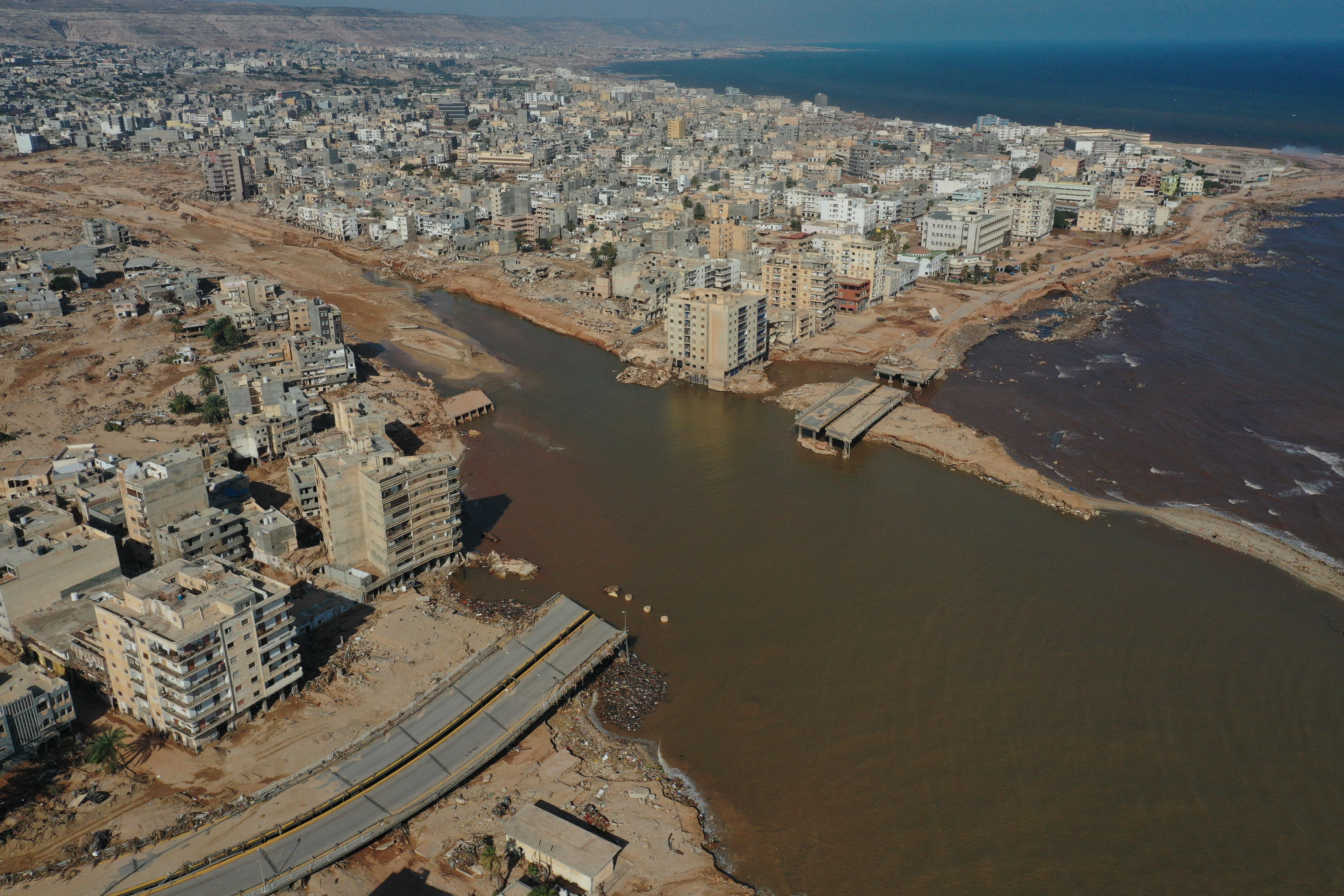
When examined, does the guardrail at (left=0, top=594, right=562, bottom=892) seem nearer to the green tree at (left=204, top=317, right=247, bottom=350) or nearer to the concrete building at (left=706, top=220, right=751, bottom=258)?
the green tree at (left=204, top=317, right=247, bottom=350)

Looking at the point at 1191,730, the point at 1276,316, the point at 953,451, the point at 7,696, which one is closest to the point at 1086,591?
the point at 1191,730

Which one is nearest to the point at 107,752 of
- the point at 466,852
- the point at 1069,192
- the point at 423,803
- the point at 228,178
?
the point at 423,803

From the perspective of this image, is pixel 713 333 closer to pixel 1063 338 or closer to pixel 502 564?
pixel 502 564

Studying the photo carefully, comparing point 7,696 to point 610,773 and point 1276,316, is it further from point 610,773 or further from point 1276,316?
point 1276,316

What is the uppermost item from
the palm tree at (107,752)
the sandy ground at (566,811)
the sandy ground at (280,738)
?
the palm tree at (107,752)

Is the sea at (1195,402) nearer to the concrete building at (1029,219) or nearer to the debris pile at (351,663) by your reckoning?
the concrete building at (1029,219)

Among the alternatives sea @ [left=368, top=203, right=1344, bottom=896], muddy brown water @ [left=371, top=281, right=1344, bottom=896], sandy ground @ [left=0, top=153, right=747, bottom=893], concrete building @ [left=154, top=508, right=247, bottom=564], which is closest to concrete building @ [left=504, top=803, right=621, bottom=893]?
sandy ground @ [left=0, top=153, right=747, bottom=893]

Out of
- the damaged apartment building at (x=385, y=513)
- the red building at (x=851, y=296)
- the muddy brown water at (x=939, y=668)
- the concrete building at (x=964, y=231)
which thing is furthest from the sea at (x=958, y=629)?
the concrete building at (x=964, y=231)
